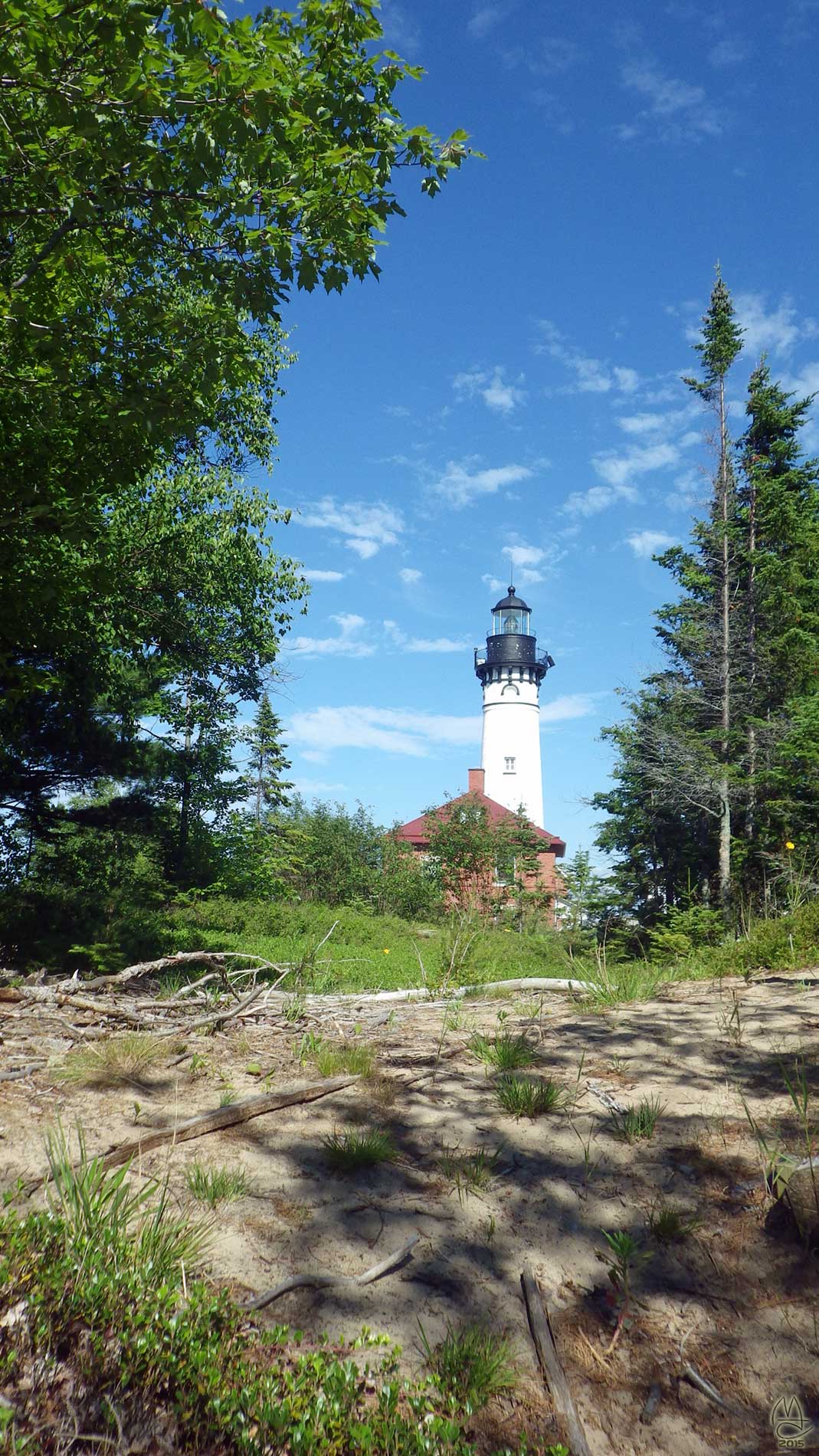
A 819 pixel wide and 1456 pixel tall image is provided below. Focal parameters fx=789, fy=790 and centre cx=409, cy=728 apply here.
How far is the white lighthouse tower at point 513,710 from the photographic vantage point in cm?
4528

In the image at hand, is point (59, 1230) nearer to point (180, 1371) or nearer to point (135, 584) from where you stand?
point (180, 1371)

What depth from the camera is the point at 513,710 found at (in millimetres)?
45969

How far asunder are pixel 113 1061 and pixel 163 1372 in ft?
8.07

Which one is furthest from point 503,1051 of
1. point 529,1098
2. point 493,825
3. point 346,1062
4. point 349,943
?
point 493,825

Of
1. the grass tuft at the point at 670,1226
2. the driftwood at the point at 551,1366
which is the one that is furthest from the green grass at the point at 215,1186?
the grass tuft at the point at 670,1226

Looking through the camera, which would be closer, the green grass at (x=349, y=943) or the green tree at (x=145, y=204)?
the green tree at (x=145, y=204)

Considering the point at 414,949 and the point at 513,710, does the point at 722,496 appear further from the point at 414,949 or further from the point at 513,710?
the point at 513,710

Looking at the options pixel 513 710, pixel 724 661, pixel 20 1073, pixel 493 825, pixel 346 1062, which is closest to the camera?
pixel 20 1073

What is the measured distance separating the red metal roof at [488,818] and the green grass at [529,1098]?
991 inches

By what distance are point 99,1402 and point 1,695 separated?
821 centimetres

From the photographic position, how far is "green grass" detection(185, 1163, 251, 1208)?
10.7 ft

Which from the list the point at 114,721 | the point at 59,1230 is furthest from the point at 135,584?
the point at 59,1230

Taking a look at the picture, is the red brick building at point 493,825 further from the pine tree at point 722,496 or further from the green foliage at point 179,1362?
the green foliage at point 179,1362

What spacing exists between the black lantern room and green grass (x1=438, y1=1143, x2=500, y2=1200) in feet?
142
